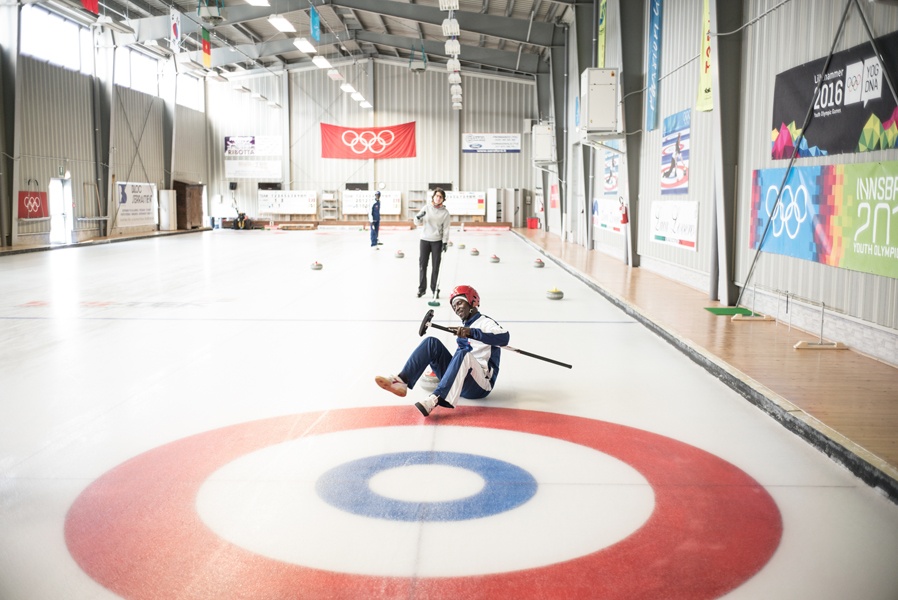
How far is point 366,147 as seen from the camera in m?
44.4

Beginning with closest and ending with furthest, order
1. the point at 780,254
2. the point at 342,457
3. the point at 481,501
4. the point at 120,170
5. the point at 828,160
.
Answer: the point at 481,501 → the point at 342,457 → the point at 828,160 → the point at 780,254 → the point at 120,170

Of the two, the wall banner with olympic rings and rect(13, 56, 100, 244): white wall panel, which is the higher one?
rect(13, 56, 100, 244): white wall panel

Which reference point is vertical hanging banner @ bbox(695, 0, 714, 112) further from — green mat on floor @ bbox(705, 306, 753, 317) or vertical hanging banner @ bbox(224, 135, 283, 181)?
vertical hanging banner @ bbox(224, 135, 283, 181)

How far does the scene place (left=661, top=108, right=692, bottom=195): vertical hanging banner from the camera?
14898 millimetres

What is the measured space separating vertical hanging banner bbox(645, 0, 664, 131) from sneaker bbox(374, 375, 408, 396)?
511 inches

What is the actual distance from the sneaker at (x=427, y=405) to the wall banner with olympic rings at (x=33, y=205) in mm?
24874

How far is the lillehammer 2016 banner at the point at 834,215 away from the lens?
7547 millimetres

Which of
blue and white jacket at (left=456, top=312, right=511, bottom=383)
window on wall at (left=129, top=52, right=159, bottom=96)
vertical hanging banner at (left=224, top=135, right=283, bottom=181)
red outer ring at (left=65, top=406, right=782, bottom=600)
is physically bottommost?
red outer ring at (left=65, top=406, right=782, bottom=600)

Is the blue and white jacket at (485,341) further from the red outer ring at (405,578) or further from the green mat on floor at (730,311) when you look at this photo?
the green mat on floor at (730,311)

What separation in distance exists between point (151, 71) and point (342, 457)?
36767 mm

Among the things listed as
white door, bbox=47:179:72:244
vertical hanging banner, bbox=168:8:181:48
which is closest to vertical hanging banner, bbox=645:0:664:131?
vertical hanging banner, bbox=168:8:181:48

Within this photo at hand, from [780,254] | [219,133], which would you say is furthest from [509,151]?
[780,254]

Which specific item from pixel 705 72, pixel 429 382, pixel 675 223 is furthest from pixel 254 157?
pixel 429 382

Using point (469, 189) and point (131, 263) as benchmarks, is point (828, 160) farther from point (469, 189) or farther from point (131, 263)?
point (469, 189)
